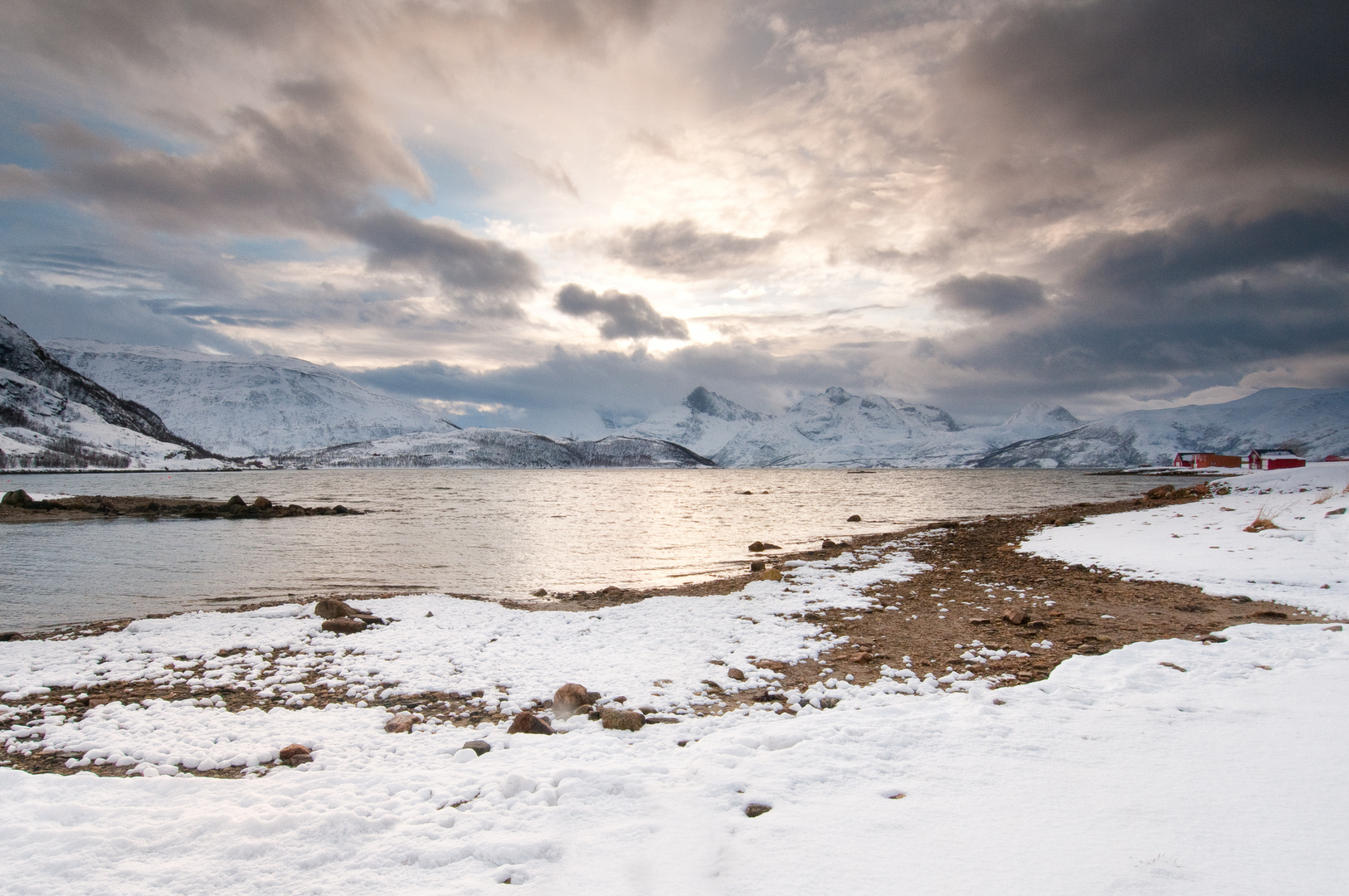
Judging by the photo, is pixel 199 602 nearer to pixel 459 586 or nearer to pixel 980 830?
pixel 459 586

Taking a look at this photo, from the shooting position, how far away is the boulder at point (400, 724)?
859 centimetres

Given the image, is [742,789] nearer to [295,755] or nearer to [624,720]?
[624,720]

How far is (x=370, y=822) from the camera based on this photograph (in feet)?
18.4

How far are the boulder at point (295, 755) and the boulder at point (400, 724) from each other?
43.3 inches

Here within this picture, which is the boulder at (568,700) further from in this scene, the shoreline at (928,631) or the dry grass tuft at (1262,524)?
the dry grass tuft at (1262,524)

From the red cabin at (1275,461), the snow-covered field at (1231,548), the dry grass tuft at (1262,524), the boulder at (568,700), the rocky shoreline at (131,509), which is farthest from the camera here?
the red cabin at (1275,461)

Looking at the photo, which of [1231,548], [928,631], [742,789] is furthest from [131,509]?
[1231,548]

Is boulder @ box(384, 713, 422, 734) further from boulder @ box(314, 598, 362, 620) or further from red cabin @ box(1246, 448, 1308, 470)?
→ red cabin @ box(1246, 448, 1308, 470)

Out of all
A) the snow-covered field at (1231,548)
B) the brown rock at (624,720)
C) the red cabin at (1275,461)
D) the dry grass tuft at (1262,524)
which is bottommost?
the brown rock at (624,720)

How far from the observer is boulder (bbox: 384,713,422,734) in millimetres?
8594

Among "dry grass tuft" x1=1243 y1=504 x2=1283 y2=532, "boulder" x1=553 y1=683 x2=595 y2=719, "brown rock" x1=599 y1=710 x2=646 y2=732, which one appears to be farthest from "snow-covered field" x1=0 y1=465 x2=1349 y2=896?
"dry grass tuft" x1=1243 y1=504 x2=1283 y2=532

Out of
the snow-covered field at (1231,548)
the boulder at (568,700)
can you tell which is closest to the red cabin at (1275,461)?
the snow-covered field at (1231,548)

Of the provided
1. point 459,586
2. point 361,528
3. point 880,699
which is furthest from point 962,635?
point 361,528

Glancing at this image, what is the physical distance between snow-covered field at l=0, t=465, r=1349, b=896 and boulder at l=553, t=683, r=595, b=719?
0.49 metres
